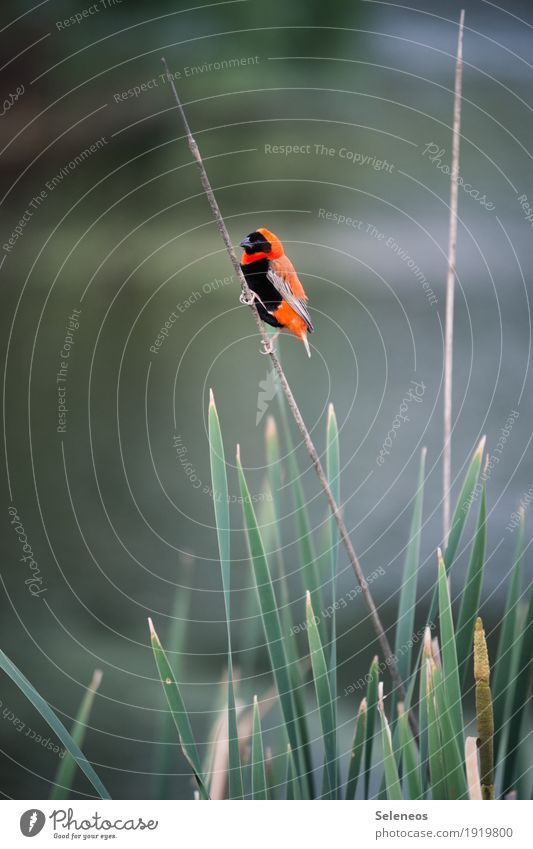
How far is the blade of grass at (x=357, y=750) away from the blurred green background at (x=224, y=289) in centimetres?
15

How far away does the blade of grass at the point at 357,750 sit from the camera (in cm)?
67

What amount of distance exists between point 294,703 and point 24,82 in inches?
28.4

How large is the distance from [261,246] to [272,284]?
53mm

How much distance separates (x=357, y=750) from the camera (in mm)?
684

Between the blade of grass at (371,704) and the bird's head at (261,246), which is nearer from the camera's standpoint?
the blade of grass at (371,704)

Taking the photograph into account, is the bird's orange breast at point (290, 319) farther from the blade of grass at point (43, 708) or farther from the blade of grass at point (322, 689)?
the blade of grass at point (43, 708)

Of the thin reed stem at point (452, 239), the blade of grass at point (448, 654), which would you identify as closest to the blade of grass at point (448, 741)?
the blade of grass at point (448, 654)

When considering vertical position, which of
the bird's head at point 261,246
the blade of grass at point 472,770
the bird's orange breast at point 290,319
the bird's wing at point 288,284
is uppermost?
the bird's head at point 261,246

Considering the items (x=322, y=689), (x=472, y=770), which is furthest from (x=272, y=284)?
(x=472, y=770)

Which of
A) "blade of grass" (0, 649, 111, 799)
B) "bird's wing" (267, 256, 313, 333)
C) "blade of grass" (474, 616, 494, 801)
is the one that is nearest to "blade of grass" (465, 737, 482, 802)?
"blade of grass" (474, 616, 494, 801)

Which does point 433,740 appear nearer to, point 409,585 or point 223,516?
point 409,585

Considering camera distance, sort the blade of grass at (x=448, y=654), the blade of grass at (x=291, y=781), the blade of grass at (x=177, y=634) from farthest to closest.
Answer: the blade of grass at (x=177, y=634) < the blade of grass at (x=291, y=781) < the blade of grass at (x=448, y=654)

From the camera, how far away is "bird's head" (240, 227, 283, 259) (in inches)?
30.1

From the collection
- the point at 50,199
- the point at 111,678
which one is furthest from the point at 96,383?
the point at 111,678
